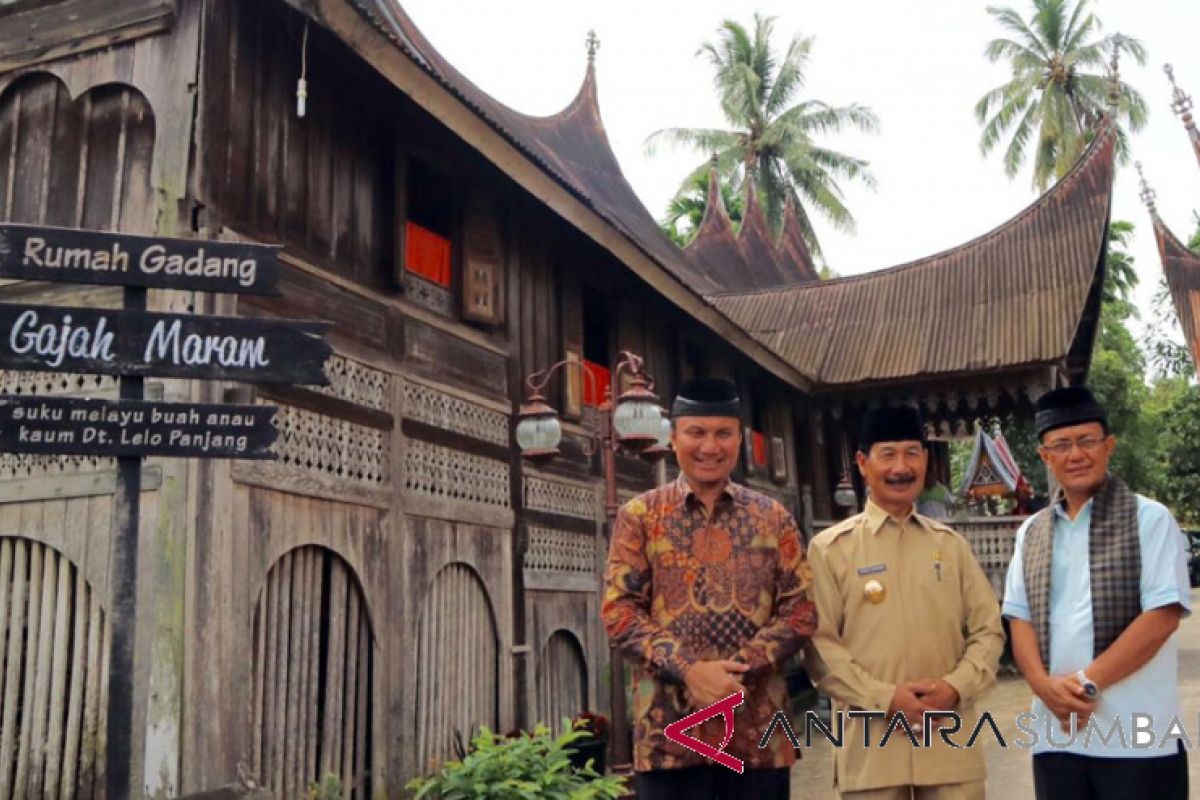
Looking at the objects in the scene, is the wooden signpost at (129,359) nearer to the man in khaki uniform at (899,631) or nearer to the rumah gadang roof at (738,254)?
the man in khaki uniform at (899,631)

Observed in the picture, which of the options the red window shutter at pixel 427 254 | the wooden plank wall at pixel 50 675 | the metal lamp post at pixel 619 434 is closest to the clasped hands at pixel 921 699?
the metal lamp post at pixel 619 434

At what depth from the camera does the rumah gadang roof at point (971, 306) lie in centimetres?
1511

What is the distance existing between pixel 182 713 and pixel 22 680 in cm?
111

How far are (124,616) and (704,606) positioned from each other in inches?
84.5

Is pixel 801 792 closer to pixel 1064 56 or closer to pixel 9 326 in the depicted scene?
pixel 9 326

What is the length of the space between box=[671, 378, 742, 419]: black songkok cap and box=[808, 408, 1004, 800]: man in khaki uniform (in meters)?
0.46

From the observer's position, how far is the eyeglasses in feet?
11.0

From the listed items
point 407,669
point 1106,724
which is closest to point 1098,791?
point 1106,724

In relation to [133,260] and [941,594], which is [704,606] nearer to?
[941,594]

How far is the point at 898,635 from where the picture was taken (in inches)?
128

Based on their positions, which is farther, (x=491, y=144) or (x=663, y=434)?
(x=491, y=144)

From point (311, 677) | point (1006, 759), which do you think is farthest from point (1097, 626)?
point (1006, 759)

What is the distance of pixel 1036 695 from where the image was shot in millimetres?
3332

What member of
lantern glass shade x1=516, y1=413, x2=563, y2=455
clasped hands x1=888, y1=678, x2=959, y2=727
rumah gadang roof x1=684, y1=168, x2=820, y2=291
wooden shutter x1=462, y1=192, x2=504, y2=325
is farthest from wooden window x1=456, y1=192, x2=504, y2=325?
rumah gadang roof x1=684, y1=168, x2=820, y2=291
